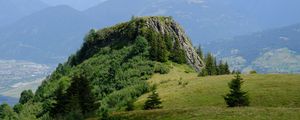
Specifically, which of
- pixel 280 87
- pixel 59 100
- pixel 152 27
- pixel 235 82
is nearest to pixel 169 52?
pixel 152 27

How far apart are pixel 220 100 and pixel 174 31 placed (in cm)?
8400

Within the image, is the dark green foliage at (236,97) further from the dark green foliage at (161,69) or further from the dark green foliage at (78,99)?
the dark green foliage at (161,69)

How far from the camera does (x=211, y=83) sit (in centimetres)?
8575

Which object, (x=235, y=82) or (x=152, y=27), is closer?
(x=235, y=82)

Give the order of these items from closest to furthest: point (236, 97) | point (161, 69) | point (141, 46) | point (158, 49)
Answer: point (236, 97), point (161, 69), point (158, 49), point (141, 46)

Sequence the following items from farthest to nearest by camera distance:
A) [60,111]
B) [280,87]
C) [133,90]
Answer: [133,90] < [60,111] < [280,87]

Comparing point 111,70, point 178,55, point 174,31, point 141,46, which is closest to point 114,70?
point 111,70

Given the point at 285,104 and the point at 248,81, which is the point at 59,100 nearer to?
the point at 248,81

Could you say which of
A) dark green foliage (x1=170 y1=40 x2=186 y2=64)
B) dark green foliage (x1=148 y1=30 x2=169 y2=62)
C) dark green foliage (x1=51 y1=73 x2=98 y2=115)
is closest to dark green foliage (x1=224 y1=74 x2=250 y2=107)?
dark green foliage (x1=51 y1=73 x2=98 y2=115)

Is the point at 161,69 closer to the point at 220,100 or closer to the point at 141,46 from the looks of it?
the point at 141,46

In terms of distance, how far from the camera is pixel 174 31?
155500 millimetres

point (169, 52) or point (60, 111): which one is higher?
point (169, 52)

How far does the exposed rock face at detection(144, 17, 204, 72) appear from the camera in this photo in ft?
493

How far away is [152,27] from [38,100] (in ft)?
128
